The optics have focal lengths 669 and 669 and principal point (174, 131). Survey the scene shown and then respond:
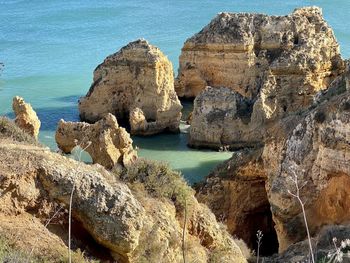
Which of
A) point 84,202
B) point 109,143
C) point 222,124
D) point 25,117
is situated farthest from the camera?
point 222,124

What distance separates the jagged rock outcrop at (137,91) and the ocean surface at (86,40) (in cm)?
93

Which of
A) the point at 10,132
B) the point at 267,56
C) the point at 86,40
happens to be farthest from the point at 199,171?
the point at 86,40

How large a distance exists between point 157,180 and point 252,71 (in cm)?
2650

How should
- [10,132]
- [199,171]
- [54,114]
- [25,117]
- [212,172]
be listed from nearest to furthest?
[10,132] < [212,172] < [25,117] < [199,171] < [54,114]

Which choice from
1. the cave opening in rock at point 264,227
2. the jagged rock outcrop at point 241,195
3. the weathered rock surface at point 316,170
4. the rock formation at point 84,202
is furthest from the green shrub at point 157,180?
the cave opening in rock at point 264,227

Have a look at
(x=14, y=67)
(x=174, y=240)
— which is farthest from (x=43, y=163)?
(x=14, y=67)

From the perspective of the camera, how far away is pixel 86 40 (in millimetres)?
58375

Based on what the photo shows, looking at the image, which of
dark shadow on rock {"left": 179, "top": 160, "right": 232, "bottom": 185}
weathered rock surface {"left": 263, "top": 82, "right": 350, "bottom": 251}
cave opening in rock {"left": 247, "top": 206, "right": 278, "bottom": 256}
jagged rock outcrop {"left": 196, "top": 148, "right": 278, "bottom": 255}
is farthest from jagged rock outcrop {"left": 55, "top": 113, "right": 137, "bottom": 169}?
dark shadow on rock {"left": 179, "top": 160, "right": 232, "bottom": 185}

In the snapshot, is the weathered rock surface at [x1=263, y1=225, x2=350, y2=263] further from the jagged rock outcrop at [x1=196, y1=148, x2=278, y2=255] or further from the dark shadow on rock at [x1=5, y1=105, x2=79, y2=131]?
the dark shadow on rock at [x1=5, y1=105, x2=79, y2=131]

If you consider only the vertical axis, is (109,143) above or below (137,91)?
above

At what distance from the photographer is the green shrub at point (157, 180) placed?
12.6 m

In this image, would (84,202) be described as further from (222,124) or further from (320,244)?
(222,124)

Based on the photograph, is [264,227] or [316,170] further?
[264,227]

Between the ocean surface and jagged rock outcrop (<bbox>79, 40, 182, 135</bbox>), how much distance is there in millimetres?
927
